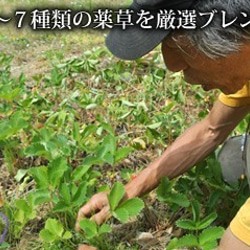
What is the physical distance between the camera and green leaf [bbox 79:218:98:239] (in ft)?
6.31

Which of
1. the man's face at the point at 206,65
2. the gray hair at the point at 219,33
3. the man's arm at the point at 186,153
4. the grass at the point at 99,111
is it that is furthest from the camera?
the grass at the point at 99,111

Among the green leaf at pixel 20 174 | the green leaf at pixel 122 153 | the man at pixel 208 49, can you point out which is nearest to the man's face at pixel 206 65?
the man at pixel 208 49

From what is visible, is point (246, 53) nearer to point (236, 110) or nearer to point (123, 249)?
point (236, 110)

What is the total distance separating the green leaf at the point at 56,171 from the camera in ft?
6.73

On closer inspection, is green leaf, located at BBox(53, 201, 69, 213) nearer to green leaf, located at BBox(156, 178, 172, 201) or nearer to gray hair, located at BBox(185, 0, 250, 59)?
green leaf, located at BBox(156, 178, 172, 201)

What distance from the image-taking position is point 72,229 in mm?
2143

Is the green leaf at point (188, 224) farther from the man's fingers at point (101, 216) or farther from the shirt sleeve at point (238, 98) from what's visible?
the shirt sleeve at point (238, 98)

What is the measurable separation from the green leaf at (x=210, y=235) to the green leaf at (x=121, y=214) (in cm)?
24

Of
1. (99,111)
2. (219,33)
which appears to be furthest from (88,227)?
(99,111)

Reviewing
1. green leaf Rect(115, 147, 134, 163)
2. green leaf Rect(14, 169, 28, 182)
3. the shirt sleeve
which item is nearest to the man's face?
the shirt sleeve

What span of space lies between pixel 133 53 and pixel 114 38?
10 centimetres

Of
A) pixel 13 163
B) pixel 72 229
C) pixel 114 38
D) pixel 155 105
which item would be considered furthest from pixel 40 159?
pixel 114 38

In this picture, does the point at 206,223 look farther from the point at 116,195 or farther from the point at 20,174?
the point at 20,174

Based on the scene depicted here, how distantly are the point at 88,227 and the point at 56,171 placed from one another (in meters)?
0.24
